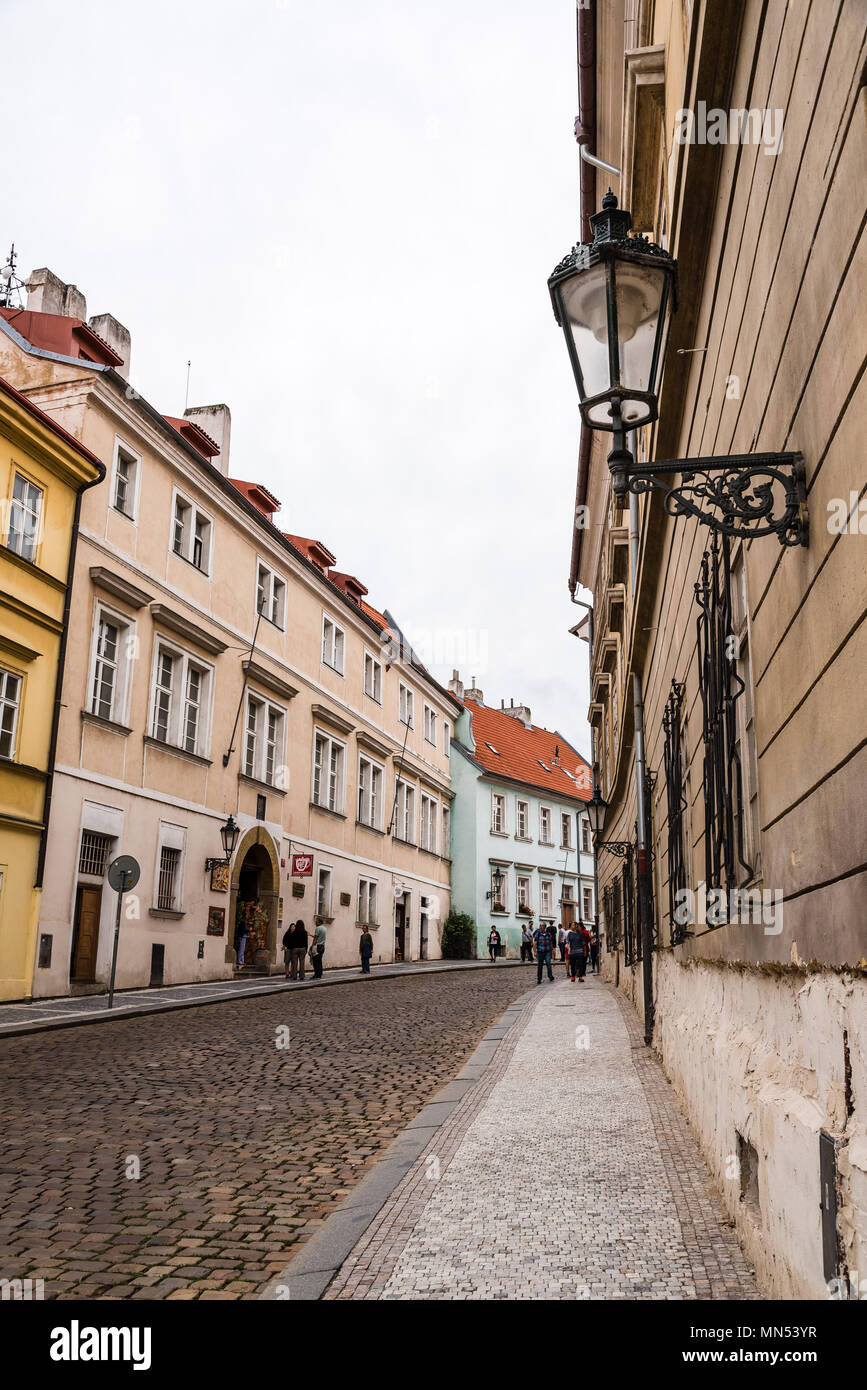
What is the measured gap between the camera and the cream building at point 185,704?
19.2 m

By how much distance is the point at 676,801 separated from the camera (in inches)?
329

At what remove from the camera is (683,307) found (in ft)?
21.0

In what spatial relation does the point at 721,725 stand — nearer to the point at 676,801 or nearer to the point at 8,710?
the point at 676,801

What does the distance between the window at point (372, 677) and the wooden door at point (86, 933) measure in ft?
54.0

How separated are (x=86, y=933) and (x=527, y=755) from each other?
37.5 meters

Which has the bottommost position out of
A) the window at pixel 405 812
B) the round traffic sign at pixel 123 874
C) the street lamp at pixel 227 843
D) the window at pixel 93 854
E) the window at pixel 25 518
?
the round traffic sign at pixel 123 874

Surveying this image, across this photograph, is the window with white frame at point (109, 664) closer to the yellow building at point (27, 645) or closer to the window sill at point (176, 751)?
the window sill at point (176, 751)

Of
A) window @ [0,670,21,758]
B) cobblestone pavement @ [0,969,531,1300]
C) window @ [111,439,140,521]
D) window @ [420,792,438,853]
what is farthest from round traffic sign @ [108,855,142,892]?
window @ [420,792,438,853]

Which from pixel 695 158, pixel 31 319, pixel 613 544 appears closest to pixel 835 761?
pixel 695 158

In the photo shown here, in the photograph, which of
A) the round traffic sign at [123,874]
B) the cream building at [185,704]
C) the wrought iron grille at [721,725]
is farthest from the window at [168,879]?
the wrought iron grille at [721,725]

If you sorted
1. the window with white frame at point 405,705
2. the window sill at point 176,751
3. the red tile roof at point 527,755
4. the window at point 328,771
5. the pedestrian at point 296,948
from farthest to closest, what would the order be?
the red tile roof at point 527,755 → the window with white frame at point 405,705 → the window at point 328,771 → the pedestrian at point 296,948 → the window sill at point 176,751
